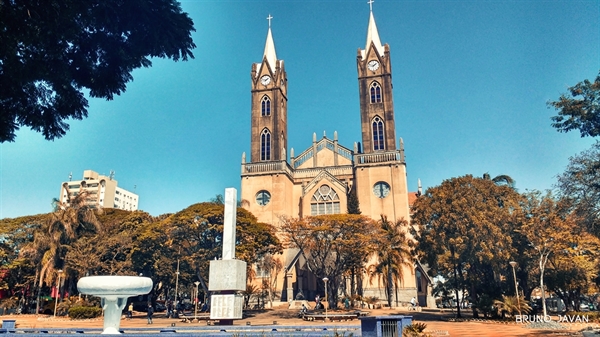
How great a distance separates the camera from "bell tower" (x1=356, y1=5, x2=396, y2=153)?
153 feet

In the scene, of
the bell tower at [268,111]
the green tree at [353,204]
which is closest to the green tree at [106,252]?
the bell tower at [268,111]

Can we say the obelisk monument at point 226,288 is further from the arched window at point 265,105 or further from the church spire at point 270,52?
the church spire at point 270,52

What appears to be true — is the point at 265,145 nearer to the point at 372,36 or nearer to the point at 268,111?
the point at 268,111

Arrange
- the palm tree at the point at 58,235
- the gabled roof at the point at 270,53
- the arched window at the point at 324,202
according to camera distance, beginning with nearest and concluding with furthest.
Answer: the palm tree at the point at 58,235 < the arched window at the point at 324,202 < the gabled roof at the point at 270,53

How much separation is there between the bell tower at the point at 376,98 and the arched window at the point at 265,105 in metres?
10.2

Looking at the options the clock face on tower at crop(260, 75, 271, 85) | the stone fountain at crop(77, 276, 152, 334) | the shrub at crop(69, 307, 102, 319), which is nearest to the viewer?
the stone fountain at crop(77, 276, 152, 334)

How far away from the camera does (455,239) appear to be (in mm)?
25281

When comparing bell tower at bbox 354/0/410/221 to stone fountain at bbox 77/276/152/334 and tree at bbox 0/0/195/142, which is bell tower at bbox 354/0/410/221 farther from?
tree at bbox 0/0/195/142

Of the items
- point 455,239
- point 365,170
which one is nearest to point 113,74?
point 455,239

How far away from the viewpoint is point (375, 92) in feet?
159

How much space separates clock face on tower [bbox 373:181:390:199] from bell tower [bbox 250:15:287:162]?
10208mm

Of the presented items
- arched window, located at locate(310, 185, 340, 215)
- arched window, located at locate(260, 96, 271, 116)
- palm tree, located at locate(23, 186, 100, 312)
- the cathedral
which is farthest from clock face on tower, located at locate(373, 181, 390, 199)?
palm tree, located at locate(23, 186, 100, 312)

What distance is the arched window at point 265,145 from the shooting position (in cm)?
4825

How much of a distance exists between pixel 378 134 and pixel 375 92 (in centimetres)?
488
